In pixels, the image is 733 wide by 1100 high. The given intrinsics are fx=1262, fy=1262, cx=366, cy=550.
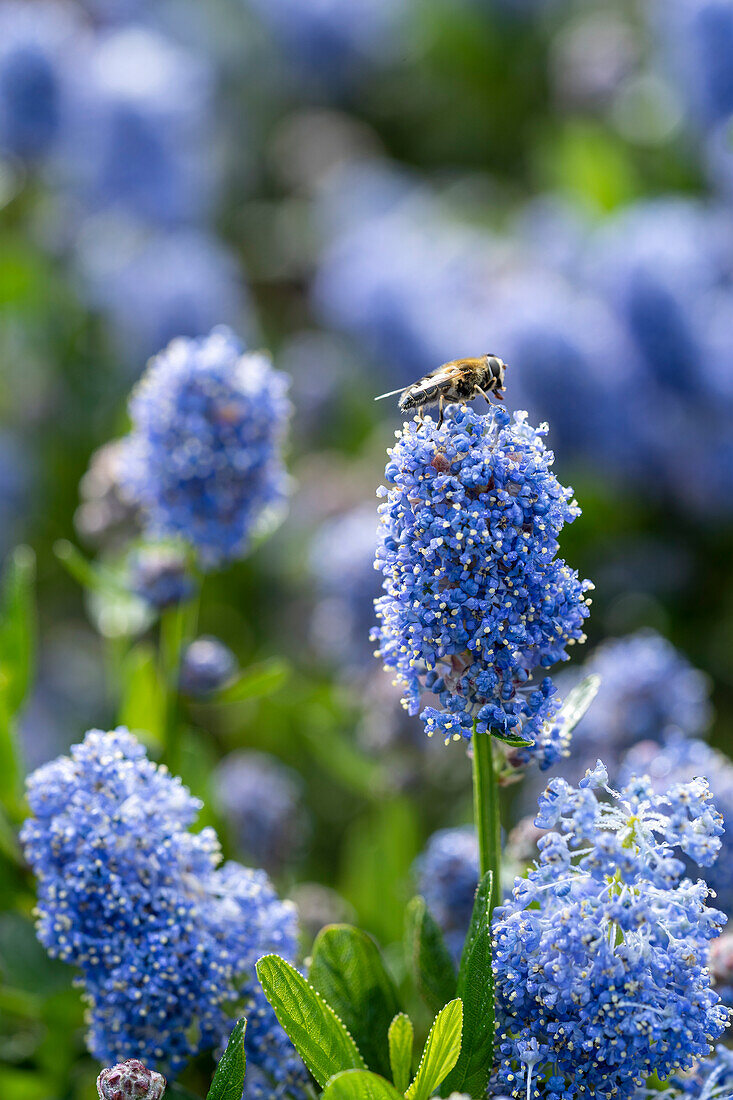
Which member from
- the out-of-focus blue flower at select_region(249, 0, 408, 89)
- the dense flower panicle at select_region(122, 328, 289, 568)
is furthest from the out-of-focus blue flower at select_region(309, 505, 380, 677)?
the out-of-focus blue flower at select_region(249, 0, 408, 89)

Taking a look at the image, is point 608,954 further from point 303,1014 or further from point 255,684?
point 255,684

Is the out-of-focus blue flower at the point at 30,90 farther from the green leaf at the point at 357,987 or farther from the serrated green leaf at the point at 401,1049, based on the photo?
the serrated green leaf at the point at 401,1049

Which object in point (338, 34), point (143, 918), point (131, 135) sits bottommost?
point (143, 918)

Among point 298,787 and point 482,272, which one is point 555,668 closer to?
point 298,787

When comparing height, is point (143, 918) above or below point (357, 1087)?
above

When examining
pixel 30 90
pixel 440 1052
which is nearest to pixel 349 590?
pixel 440 1052

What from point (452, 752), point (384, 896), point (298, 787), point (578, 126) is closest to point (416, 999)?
point (384, 896)

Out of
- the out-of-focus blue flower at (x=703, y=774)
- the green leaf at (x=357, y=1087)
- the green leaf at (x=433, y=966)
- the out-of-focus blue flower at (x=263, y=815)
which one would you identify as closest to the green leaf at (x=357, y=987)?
the green leaf at (x=433, y=966)
